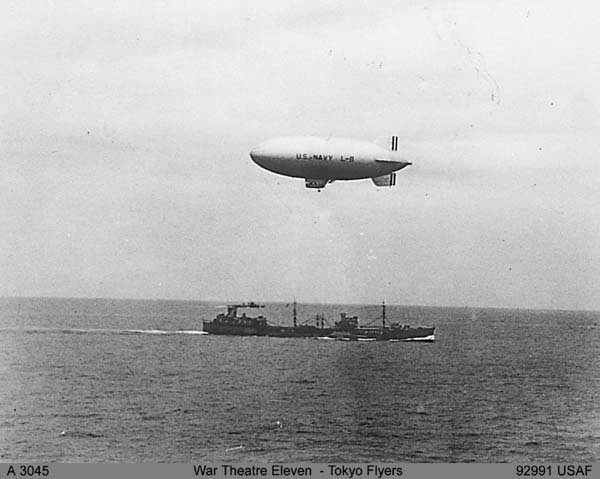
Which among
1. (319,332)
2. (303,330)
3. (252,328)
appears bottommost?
(319,332)

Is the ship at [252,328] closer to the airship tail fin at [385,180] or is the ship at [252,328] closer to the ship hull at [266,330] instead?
the ship hull at [266,330]

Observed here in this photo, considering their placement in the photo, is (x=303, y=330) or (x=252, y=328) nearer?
(x=252, y=328)

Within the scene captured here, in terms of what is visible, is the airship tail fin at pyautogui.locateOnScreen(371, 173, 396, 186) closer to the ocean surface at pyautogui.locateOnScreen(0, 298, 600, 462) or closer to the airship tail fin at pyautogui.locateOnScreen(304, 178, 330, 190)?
the airship tail fin at pyautogui.locateOnScreen(304, 178, 330, 190)

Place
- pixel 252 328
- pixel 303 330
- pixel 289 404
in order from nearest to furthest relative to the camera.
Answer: pixel 289 404
pixel 252 328
pixel 303 330
